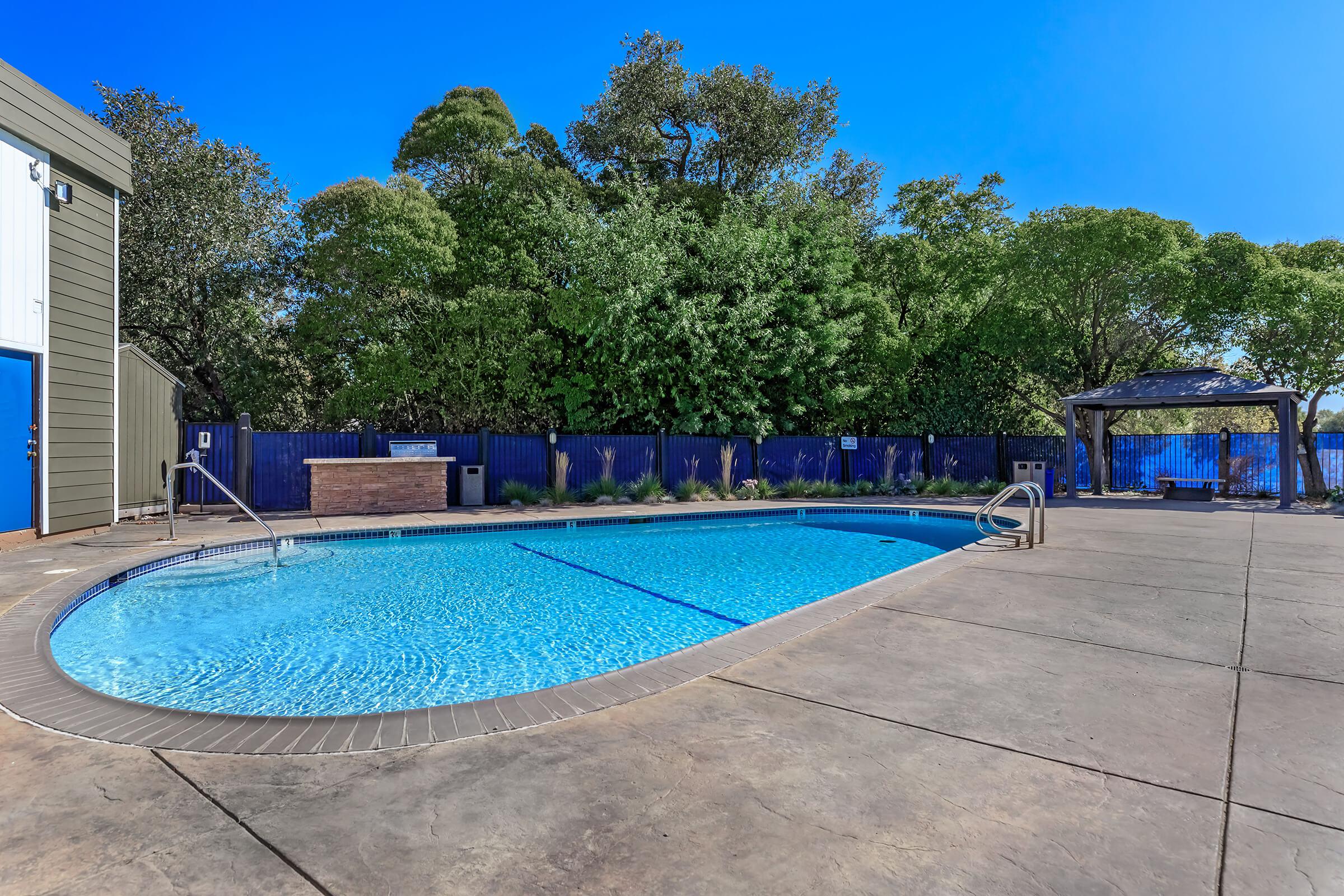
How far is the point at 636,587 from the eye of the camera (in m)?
6.22

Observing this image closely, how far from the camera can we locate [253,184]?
17.0 metres

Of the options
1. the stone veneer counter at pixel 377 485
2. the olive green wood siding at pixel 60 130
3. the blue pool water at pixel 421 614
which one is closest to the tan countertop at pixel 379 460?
the stone veneer counter at pixel 377 485

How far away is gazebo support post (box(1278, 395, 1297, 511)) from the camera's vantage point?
12664 millimetres

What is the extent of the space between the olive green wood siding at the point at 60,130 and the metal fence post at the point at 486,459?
6295 millimetres

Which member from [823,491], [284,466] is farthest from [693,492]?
[284,466]

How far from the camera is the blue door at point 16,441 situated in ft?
22.8

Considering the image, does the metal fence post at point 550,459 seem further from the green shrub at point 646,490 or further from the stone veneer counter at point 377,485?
A: the stone veneer counter at point 377,485

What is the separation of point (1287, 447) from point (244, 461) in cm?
1928

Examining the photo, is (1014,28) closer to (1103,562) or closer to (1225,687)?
(1103,562)

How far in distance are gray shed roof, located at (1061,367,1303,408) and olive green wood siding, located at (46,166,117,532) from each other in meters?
17.6

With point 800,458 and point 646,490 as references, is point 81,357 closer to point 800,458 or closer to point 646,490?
point 646,490

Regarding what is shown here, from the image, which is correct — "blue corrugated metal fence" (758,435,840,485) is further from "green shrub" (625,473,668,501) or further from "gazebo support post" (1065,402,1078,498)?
"gazebo support post" (1065,402,1078,498)

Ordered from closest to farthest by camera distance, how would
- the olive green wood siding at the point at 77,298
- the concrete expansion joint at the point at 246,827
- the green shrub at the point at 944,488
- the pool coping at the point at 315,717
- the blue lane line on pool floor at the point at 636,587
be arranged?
the concrete expansion joint at the point at 246,827
the pool coping at the point at 315,717
the blue lane line on pool floor at the point at 636,587
the olive green wood siding at the point at 77,298
the green shrub at the point at 944,488

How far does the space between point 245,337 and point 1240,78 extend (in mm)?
22436
